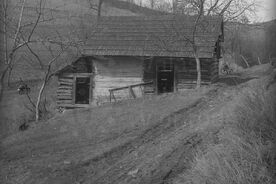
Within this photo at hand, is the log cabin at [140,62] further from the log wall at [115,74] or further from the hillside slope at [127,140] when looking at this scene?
the hillside slope at [127,140]

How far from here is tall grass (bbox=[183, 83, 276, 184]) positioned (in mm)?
3949

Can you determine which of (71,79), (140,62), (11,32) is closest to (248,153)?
(11,32)

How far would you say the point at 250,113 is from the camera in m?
4.83

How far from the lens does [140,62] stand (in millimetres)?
18703

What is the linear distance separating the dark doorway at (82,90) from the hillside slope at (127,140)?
5134 millimetres

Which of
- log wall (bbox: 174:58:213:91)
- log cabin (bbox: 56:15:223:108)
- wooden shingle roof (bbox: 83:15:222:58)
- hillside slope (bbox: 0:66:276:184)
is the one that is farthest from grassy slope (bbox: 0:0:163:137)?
log wall (bbox: 174:58:213:91)

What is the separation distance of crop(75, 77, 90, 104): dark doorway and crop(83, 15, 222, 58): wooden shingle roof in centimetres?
192

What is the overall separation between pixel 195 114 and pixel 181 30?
920 centimetres

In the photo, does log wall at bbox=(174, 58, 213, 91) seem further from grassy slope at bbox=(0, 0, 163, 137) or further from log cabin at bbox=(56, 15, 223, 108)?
grassy slope at bbox=(0, 0, 163, 137)

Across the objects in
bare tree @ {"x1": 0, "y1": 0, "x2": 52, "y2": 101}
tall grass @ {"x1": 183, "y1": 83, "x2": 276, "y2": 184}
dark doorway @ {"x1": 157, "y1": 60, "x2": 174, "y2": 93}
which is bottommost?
tall grass @ {"x1": 183, "y1": 83, "x2": 276, "y2": 184}

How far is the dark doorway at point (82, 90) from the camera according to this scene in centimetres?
1981

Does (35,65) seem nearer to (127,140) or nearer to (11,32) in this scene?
(11,32)

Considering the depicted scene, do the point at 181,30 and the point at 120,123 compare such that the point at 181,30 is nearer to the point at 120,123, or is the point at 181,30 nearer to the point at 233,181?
the point at 120,123

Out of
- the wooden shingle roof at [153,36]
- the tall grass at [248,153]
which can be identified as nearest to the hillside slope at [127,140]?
the tall grass at [248,153]
